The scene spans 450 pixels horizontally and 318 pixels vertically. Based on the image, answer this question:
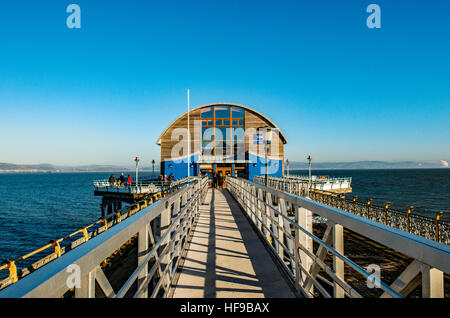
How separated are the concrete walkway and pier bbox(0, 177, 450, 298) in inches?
0.6

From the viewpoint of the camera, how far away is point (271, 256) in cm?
509

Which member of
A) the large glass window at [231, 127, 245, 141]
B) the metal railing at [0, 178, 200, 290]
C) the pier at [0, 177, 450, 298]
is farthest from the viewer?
the large glass window at [231, 127, 245, 141]

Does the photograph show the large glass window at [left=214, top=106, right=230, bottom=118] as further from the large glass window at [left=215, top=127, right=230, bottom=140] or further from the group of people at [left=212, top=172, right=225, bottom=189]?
the group of people at [left=212, top=172, right=225, bottom=189]

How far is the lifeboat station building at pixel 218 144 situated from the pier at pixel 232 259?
2304 centimetres

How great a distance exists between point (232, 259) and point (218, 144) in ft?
88.4

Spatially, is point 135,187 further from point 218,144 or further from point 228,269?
point 228,269

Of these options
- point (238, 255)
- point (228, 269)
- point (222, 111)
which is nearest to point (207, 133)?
point (222, 111)

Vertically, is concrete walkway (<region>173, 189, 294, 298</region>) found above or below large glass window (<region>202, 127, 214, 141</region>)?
below

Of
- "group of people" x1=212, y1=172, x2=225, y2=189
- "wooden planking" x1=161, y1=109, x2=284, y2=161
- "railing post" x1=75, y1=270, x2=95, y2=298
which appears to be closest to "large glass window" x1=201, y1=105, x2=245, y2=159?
"wooden planking" x1=161, y1=109, x2=284, y2=161

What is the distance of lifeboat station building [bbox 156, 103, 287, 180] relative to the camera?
31.3 meters

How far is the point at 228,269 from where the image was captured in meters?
4.46
